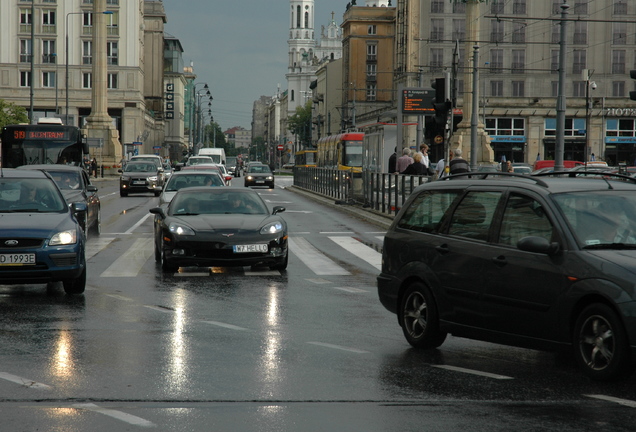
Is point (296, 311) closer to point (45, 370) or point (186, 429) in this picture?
point (45, 370)

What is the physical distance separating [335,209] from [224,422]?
28358mm

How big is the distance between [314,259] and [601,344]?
1006cm

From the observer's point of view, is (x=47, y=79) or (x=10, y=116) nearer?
(x=10, y=116)

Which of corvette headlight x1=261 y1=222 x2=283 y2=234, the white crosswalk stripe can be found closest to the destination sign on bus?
the white crosswalk stripe

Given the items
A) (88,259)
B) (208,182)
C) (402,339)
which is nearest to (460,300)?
(402,339)

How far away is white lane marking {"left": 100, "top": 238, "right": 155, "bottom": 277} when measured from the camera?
565 inches

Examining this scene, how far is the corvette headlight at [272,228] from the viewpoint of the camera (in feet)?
46.9

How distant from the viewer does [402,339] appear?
8945 millimetres

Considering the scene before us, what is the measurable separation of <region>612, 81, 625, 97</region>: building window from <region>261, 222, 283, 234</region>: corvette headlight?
83.1 m

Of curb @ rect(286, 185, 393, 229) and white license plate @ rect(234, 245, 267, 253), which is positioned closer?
white license plate @ rect(234, 245, 267, 253)

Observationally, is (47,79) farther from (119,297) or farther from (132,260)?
(119,297)

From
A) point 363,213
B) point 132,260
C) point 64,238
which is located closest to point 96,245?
point 132,260

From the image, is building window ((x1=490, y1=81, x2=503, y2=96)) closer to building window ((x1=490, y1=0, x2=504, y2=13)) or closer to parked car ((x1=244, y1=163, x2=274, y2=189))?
building window ((x1=490, y1=0, x2=504, y2=13))

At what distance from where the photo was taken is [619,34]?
303 ft
